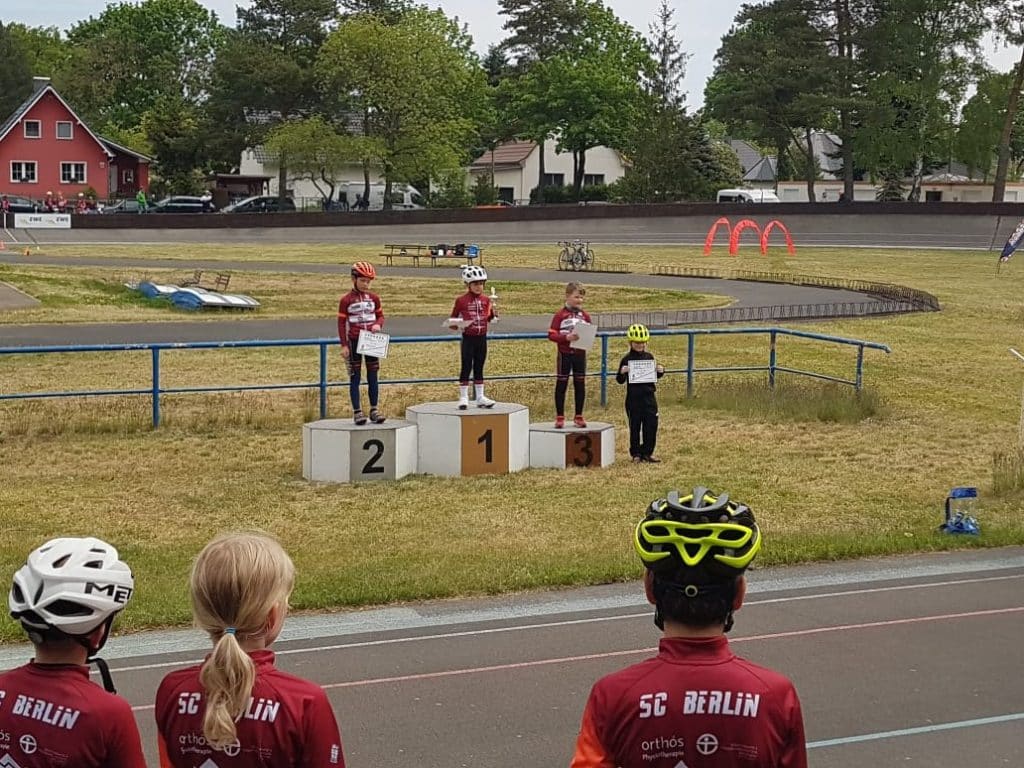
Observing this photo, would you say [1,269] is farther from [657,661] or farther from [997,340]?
[657,661]

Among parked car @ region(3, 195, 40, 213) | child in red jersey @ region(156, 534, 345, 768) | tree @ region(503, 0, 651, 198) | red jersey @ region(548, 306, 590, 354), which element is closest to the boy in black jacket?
red jersey @ region(548, 306, 590, 354)

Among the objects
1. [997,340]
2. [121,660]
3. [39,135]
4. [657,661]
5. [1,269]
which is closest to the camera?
[657,661]

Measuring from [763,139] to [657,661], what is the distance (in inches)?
3676

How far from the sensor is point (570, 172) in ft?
362

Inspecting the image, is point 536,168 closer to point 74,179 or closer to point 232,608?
point 74,179

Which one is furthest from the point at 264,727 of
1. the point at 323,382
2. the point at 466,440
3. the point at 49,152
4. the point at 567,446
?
the point at 49,152

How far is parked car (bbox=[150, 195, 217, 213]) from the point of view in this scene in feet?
264

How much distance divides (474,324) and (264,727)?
1325 cm

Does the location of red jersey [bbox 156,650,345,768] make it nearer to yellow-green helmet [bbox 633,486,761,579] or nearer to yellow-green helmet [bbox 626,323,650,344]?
yellow-green helmet [bbox 633,486,761,579]

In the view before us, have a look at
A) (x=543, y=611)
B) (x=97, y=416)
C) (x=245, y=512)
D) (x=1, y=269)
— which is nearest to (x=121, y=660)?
(x=543, y=611)

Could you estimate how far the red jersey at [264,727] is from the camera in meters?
3.61

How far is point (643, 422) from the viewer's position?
17391 mm

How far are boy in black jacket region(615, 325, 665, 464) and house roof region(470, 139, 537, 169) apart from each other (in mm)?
91197

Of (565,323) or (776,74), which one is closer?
(565,323)
